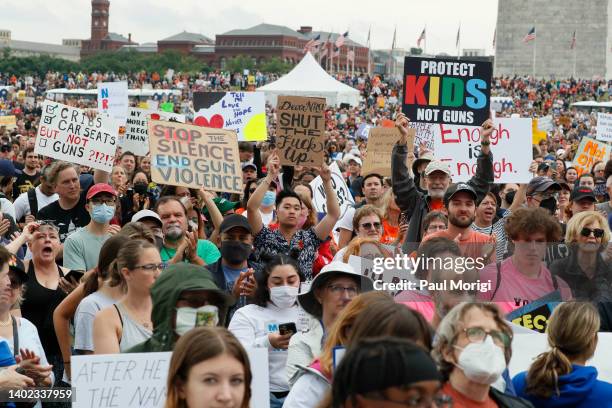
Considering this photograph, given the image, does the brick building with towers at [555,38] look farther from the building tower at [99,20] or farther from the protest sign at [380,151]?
the building tower at [99,20]

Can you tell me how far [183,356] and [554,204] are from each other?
666 cm

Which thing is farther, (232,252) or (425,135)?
(425,135)

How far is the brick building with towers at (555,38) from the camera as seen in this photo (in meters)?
72.5

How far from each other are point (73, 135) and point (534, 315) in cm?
744

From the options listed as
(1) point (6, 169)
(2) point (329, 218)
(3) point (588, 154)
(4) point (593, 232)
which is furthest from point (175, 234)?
(3) point (588, 154)

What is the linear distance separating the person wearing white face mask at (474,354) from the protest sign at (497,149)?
22.9ft

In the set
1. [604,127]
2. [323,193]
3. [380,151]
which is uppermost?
[604,127]

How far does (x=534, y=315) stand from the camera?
18.6 feet

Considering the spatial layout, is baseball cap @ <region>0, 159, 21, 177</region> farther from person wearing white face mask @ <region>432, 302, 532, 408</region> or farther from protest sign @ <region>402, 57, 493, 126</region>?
person wearing white face mask @ <region>432, 302, 532, 408</region>

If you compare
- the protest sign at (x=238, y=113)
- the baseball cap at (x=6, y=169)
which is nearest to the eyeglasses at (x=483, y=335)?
the baseball cap at (x=6, y=169)

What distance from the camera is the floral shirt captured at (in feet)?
26.8

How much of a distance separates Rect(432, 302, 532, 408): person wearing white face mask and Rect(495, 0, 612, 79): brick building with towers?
2752 inches

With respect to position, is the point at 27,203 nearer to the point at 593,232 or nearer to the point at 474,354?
the point at 593,232

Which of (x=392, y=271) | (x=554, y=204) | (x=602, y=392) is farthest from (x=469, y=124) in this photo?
(x=602, y=392)
